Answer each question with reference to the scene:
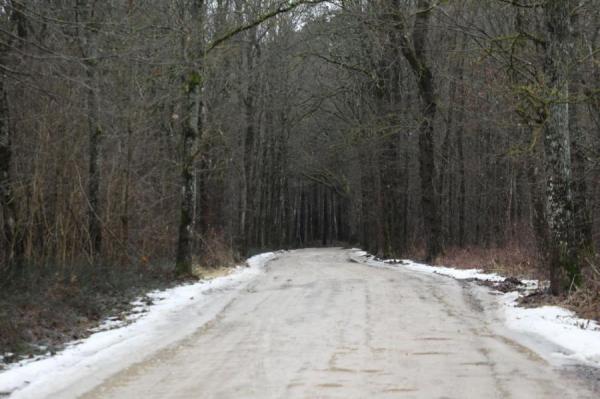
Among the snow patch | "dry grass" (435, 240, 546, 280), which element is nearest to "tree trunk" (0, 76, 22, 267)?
the snow patch

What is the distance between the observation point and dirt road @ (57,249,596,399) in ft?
18.6

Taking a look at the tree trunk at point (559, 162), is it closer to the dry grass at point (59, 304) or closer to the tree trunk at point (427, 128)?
the dry grass at point (59, 304)

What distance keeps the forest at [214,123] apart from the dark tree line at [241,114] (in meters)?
0.06

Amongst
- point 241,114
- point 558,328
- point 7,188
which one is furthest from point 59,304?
point 241,114

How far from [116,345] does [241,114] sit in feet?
77.0

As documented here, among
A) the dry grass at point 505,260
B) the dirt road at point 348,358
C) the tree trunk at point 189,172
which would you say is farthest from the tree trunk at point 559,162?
the tree trunk at point 189,172

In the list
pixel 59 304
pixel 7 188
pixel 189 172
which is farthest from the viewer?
pixel 189 172

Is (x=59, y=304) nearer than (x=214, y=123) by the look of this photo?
Yes

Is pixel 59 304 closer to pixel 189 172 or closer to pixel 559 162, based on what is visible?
pixel 189 172

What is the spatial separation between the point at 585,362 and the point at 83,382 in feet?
16.7

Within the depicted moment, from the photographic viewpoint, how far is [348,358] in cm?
690

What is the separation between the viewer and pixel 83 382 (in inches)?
246

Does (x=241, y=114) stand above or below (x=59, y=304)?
above

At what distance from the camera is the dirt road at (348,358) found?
18.6ft
